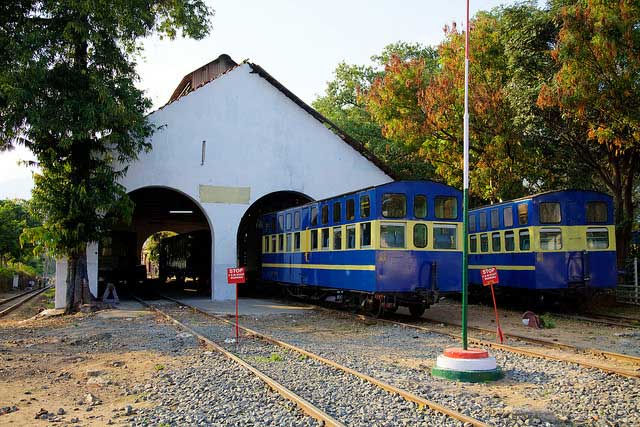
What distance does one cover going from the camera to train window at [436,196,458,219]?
611 inches

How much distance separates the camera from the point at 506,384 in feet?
27.0

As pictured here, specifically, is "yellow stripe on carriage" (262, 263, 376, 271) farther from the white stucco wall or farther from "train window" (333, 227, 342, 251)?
the white stucco wall

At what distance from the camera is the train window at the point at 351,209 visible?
15728mm

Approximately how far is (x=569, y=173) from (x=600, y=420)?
62.1 feet

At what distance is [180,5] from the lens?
1903 centimetres

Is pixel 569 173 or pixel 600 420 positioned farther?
pixel 569 173

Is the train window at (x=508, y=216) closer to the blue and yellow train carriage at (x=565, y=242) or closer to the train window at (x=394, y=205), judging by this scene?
the blue and yellow train carriage at (x=565, y=242)

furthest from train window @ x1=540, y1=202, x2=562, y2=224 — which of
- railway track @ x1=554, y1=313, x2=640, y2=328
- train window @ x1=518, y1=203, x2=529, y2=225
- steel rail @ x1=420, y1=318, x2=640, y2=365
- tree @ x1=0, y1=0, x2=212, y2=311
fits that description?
tree @ x1=0, y1=0, x2=212, y2=311

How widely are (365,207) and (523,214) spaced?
5.50 meters

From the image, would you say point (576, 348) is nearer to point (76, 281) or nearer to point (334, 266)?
point (334, 266)

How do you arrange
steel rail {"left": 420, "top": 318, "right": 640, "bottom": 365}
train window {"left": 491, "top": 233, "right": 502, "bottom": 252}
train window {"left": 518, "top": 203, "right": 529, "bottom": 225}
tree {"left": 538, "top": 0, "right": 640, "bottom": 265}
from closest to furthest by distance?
steel rail {"left": 420, "top": 318, "right": 640, "bottom": 365} → tree {"left": 538, "top": 0, "right": 640, "bottom": 265} → train window {"left": 518, "top": 203, "right": 529, "bottom": 225} → train window {"left": 491, "top": 233, "right": 502, "bottom": 252}

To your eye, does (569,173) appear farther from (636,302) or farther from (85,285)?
(85,285)

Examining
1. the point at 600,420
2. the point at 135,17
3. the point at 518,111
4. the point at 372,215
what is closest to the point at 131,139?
the point at 135,17

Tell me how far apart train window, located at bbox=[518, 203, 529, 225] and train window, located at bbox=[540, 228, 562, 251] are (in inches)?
23.6
